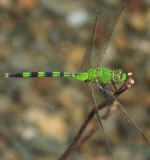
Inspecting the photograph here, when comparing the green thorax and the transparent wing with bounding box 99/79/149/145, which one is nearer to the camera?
the transparent wing with bounding box 99/79/149/145

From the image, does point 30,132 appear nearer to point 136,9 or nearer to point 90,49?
point 90,49

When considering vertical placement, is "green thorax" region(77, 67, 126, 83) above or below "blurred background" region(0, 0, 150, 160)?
below

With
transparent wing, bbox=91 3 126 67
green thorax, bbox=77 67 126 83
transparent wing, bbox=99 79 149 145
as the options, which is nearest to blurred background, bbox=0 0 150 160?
transparent wing, bbox=91 3 126 67

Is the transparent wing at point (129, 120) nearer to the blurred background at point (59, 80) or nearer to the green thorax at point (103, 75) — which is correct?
the green thorax at point (103, 75)

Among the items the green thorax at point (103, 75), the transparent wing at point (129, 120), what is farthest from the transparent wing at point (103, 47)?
the transparent wing at point (129, 120)

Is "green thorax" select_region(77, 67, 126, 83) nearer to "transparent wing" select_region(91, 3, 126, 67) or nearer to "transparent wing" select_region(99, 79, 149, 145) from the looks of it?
"transparent wing" select_region(91, 3, 126, 67)

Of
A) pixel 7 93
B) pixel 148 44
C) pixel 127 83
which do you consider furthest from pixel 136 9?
pixel 127 83
